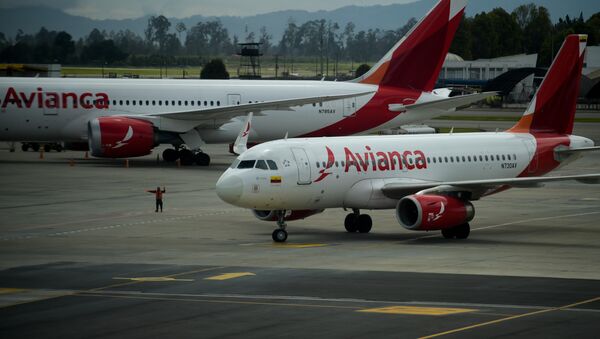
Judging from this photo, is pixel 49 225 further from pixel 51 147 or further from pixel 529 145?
pixel 51 147

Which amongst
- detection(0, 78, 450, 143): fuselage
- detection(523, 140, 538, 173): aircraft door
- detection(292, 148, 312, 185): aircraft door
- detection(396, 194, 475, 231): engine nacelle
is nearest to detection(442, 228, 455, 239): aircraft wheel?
detection(396, 194, 475, 231): engine nacelle

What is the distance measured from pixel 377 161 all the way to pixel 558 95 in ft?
33.3

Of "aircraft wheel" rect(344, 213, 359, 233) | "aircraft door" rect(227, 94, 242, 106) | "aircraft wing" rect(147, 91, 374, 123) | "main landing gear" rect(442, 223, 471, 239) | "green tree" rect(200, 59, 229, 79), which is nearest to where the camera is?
"main landing gear" rect(442, 223, 471, 239)

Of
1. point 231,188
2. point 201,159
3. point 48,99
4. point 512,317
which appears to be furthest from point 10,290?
point 201,159

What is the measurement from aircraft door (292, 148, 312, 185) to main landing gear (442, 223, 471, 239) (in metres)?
5.01

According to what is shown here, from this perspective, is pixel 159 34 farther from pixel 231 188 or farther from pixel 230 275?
pixel 230 275

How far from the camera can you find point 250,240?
125 ft

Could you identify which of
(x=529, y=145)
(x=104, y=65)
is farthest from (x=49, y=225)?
(x=104, y=65)

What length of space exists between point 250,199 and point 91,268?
6401 millimetres

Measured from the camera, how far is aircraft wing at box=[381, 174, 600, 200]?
3744 cm

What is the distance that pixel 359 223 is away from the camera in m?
39.8

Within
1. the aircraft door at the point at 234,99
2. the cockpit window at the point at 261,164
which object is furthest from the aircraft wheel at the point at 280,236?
the aircraft door at the point at 234,99

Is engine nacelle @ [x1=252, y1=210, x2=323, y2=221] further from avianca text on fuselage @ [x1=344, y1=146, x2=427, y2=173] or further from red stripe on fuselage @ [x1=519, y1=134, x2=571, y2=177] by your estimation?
red stripe on fuselage @ [x1=519, y1=134, x2=571, y2=177]

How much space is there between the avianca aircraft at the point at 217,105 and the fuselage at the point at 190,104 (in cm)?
6
